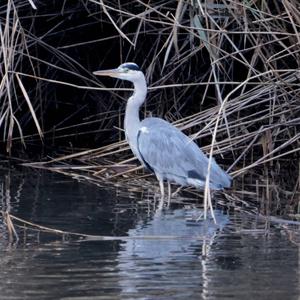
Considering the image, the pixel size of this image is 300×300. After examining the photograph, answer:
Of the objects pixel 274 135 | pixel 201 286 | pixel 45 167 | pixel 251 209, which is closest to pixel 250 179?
pixel 274 135

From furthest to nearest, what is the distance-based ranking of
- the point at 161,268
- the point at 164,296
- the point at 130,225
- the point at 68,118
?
the point at 68,118 → the point at 130,225 → the point at 161,268 → the point at 164,296

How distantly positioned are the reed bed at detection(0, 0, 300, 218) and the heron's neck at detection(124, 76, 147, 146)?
0.10 metres

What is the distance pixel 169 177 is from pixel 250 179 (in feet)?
2.73

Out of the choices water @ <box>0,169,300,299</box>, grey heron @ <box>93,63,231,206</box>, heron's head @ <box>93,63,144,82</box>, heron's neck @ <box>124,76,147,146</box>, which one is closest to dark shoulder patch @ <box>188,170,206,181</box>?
grey heron @ <box>93,63,231,206</box>

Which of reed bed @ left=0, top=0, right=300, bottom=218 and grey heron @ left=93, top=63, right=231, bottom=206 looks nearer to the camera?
grey heron @ left=93, top=63, right=231, bottom=206

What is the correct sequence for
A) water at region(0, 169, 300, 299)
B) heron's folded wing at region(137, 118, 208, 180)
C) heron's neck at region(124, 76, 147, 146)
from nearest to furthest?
water at region(0, 169, 300, 299) → heron's folded wing at region(137, 118, 208, 180) → heron's neck at region(124, 76, 147, 146)

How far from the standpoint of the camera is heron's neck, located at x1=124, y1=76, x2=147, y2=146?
26.1 feet

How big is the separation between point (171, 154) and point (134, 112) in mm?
669

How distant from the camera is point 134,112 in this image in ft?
26.6

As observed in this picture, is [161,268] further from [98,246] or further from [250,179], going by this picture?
[250,179]

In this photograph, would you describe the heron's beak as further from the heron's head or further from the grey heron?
the grey heron

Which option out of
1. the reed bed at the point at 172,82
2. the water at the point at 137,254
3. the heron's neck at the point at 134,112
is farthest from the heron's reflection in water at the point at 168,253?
the heron's neck at the point at 134,112

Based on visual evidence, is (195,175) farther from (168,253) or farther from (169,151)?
(168,253)

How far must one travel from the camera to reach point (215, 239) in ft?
19.4
